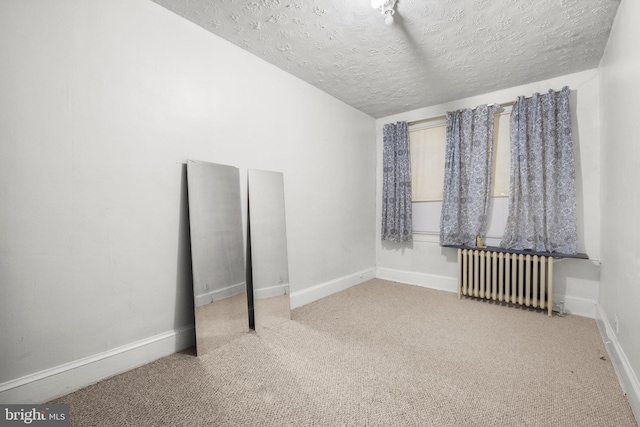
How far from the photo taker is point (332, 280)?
358cm

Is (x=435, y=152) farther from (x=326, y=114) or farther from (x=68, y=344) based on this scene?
(x=68, y=344)

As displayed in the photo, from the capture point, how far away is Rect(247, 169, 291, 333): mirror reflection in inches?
103

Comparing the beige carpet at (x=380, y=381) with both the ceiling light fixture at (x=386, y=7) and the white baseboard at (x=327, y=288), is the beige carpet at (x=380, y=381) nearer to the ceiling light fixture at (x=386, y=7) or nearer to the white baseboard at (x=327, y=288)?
the white baseboard at (x=327, y=288)

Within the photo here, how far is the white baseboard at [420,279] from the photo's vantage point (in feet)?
12.1

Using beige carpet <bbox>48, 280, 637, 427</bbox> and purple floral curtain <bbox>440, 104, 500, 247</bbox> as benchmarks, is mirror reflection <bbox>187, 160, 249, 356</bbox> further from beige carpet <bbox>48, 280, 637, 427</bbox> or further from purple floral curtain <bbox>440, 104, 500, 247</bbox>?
purple floral curtain <bbox>440, 104, 500, 247</bbox>

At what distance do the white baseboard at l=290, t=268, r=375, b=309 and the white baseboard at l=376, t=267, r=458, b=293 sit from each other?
20cm

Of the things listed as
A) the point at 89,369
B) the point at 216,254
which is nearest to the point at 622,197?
the point at 216,254

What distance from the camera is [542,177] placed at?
2.98 meters

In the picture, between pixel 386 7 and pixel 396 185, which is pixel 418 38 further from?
pixel 396 185

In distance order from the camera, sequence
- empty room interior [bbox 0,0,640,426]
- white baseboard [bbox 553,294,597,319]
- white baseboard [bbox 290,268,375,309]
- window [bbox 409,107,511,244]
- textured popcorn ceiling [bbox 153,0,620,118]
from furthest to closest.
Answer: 1. window [bbox 409,107,511,244]
2. white baseboard [bbox 290,268,375,309]
3. white baseboard [bbox 553,294,597,319]
4. textured popcorn ceiling [bbox 153,0,620,118]
5. empty room interior [bbox 0,0,640,426]

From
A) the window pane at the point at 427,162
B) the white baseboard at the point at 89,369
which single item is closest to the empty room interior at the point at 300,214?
the white baseboard at the point at 89,369

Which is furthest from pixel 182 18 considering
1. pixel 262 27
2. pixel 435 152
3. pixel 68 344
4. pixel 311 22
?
pixel 435 152

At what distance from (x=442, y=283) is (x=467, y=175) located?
57.0 inches

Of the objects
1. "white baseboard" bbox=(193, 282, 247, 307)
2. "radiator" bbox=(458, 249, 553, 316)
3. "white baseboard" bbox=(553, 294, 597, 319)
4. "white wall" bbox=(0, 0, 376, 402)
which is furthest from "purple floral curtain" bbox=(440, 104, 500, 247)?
"white baseboard" bbox=(193, 282, 247, 307)
